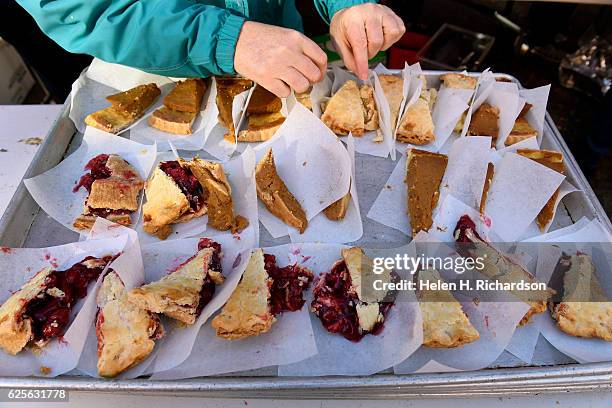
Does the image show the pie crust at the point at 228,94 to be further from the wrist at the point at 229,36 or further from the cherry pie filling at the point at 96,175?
the cherry pie filling at the point at 96,175

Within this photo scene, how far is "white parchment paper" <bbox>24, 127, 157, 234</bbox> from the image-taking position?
174cm

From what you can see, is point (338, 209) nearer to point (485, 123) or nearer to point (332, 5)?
point (485, 123)

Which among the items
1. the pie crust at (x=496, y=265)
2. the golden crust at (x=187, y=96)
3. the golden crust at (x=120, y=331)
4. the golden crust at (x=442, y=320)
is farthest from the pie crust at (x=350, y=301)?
the golden crust at (x=187, y=96)

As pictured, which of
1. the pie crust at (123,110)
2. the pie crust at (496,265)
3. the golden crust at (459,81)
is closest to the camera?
the pie crust at (496,265)

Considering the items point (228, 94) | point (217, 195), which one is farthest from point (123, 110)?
point (217, 195)

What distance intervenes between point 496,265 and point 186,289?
1059 mm

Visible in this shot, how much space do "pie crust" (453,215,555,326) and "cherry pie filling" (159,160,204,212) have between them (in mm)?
1011

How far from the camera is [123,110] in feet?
6.83

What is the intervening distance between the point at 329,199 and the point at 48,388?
3.69 ft

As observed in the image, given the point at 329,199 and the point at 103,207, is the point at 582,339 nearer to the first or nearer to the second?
the point at 329,199

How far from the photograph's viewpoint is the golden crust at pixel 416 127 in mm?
2057

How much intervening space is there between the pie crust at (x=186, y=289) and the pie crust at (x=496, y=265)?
0.90 metres

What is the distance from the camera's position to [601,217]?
1735 mm

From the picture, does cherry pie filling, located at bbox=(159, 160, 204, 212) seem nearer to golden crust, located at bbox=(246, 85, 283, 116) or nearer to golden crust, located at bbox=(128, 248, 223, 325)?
golden crust, located at bbox=(128, 248, 223, 325)
